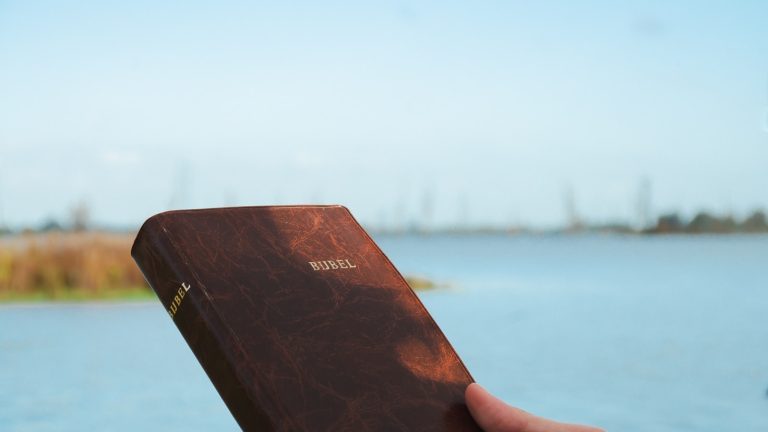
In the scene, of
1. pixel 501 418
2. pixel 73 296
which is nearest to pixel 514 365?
pixel 73 296

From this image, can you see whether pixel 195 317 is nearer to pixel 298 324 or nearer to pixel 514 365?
pixel 298 324

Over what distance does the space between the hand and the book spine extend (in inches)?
13.9

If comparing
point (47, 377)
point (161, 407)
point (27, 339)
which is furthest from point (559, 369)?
point (27, 339)

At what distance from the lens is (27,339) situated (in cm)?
763

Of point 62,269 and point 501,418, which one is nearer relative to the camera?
point 501,418

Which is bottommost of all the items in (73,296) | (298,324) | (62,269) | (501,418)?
(73,296)

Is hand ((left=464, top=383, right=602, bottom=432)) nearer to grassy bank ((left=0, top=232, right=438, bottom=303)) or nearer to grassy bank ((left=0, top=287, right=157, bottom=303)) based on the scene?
grassy bank ((left=0, top=232, right=438, bottom=303))

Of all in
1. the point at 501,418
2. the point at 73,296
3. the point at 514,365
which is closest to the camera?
the point at 501,418

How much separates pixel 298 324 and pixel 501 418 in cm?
39

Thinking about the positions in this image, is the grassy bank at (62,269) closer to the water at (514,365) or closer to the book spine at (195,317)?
the water at (514,365)

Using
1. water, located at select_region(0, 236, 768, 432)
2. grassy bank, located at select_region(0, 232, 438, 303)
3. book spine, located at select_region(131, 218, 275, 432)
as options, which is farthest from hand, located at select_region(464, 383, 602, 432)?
grassy bank, located at select_region(0, 232, 438, 303)

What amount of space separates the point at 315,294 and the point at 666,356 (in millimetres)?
7377

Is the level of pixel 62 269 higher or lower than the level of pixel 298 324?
lower

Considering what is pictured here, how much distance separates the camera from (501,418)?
147cm
